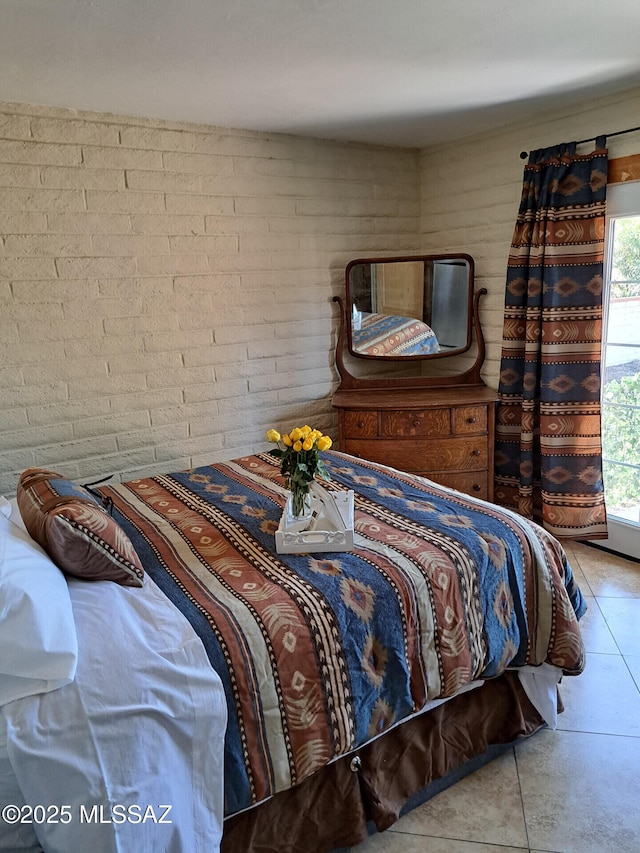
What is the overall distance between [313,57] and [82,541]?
1680 mm

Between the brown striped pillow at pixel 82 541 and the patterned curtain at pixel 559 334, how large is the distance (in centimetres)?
223

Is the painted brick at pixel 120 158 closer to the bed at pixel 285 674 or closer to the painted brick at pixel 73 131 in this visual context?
the painted brick at pixel 73 131

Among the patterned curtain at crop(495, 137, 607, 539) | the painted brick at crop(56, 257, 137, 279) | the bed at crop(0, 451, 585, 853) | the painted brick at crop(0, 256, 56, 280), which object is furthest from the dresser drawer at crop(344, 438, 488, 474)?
the painted brick at crop(0, 256, 56, 280)

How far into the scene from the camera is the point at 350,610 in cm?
152

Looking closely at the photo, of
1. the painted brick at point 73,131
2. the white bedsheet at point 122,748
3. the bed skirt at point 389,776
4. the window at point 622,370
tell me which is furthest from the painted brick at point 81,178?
the bed skirt at point 389,776

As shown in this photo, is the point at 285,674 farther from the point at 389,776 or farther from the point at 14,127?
the point at 14,127

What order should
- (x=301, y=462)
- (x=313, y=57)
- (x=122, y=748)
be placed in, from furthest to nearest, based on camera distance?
(x=313, y=57)
(x=301, y=462)
(x=122, y=748)

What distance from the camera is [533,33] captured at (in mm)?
1921

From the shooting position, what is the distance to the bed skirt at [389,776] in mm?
1449

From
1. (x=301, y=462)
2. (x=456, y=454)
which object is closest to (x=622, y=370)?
(x=456, y=454)

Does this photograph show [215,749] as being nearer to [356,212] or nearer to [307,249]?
[307,249]

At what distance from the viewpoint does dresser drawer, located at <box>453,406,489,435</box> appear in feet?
10.4

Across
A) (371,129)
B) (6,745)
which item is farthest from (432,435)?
(6,745)

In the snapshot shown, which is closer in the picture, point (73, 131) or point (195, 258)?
point (73, 131)
